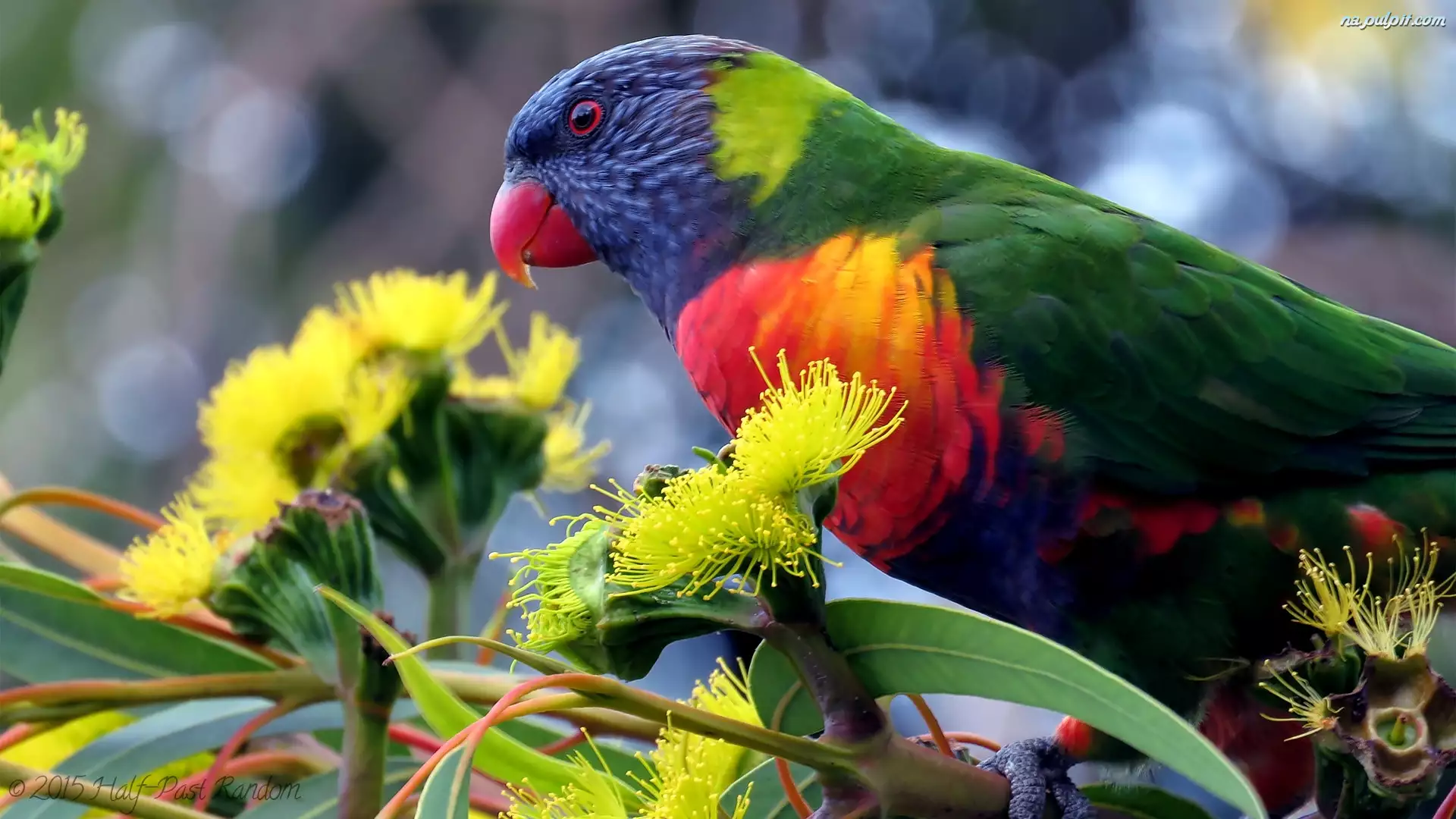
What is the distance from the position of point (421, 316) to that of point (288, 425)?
18 cm

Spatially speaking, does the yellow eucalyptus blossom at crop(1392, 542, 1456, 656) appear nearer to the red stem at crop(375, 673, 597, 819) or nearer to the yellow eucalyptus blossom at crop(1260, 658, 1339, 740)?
the yellow eucalyptus blossom at crop(1260, 658, 1339, 740)

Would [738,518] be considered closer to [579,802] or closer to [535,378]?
[579,802]

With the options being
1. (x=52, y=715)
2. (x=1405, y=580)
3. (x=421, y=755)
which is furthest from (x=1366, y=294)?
(x=52, y=715)

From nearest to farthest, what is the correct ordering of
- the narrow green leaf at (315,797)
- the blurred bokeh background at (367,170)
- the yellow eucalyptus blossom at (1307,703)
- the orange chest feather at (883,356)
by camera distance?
the yellow eucalyptus blossom at (1307,703) < the narrow green leaf at (315,797) < the orange chest feather at (883,356) < the blurred bokeh background at (367,170)

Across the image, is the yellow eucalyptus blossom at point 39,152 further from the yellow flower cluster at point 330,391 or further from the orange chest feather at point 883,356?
the orange chest feather at point 883,356

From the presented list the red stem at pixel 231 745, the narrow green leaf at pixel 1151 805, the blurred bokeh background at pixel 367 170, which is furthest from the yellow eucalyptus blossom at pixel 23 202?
the blurred bokeh background at pixel 367 170

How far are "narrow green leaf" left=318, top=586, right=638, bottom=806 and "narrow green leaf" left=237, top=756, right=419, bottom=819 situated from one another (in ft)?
0.77

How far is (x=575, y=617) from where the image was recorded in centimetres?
75

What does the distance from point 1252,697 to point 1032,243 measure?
1.67 ft

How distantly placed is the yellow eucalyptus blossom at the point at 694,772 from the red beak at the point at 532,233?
2.64 feet

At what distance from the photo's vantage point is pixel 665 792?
2.54ft

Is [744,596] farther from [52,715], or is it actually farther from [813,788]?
[52,715]

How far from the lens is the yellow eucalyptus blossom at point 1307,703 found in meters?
0.81

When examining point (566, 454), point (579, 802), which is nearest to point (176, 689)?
point (579, 802)
